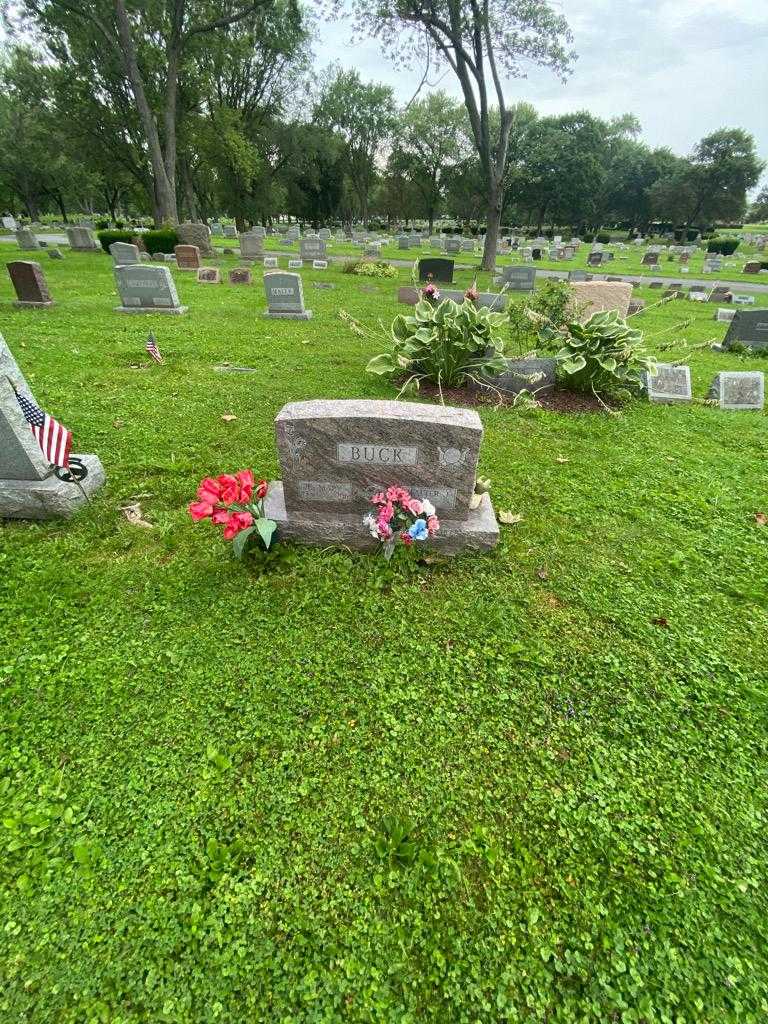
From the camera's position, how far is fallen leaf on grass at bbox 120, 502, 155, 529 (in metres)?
3.67

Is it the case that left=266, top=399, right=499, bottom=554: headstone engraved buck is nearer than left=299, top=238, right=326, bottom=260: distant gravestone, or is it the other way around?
left=266, top=399, right=499, bottom=554: headstone engraved buck

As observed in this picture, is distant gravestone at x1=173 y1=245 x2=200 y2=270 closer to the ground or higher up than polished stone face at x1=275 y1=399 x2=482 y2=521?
higher up

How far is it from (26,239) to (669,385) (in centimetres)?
2611

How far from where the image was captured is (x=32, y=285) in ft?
33.1

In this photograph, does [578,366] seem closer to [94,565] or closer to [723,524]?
[723,524]

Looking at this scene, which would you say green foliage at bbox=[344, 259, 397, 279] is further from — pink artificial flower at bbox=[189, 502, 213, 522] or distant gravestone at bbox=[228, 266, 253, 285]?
pink artificial flower at bbox=[189, 502, 213, 522]

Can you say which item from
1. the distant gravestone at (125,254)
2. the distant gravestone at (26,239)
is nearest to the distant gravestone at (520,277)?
the distant gravestone at (125,254)

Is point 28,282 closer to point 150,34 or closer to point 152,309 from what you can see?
point 152,309

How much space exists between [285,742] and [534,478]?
3.36 metres

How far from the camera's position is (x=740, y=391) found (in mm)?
6586

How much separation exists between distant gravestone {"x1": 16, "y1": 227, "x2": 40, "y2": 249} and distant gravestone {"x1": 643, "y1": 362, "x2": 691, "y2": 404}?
2562 cm

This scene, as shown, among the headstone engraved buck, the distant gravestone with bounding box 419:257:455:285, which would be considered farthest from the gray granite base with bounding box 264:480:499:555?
the distant gravestone with bounding box 419:257:455:285

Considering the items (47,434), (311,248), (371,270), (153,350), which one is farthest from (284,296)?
(311,248)

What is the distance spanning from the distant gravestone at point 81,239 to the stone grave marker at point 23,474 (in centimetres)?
2356
